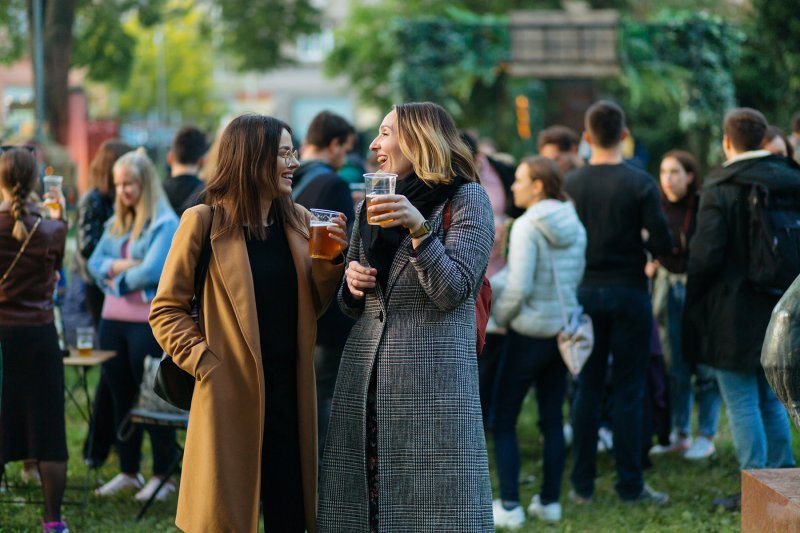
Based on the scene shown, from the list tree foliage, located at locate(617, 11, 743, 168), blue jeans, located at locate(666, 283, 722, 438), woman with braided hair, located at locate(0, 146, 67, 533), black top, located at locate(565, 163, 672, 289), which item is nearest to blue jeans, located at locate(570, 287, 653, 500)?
black top, located at locate(565, 163, 672, 289)

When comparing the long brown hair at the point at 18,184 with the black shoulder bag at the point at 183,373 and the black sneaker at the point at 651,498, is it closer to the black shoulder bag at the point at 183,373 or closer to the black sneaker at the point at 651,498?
the black shoulder bag at the point at 183,373

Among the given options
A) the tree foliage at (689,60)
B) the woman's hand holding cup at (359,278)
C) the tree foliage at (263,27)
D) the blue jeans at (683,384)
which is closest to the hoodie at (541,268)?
the blue jeans at (683,384)

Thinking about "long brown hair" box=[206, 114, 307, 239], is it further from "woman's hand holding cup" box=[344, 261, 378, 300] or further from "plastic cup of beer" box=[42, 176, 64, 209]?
"plastic cup of beer" box=[42, 176, 64, 209]

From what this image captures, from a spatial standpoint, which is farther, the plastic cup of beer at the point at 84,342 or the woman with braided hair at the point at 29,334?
the plastic cup of beer at the point at 84,342

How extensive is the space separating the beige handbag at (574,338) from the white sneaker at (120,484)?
279 cm

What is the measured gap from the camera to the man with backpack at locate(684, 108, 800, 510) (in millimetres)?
6156

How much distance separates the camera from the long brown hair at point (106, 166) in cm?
726

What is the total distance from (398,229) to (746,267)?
2.94m

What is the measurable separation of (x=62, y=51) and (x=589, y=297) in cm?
1092

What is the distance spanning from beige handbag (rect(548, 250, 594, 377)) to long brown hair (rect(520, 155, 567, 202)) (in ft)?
1.14

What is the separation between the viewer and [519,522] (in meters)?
6.47

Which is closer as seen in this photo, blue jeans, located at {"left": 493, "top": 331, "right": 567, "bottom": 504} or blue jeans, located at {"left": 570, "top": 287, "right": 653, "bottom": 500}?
blue jeans, located at {"left": 493, "top": 331, "right": 567, "bottom": 504}

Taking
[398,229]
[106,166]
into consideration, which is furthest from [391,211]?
[106,166]

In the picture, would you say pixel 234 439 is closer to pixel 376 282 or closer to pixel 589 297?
pixel 376 282
